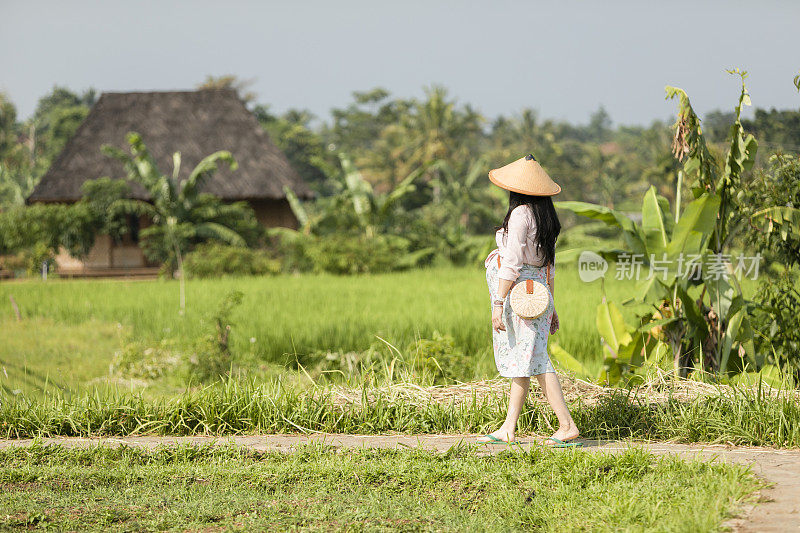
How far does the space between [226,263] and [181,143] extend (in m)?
6.74

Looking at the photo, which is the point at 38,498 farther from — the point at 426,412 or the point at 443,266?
the point at 443,266

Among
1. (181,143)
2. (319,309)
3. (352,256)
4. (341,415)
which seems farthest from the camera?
(181,143)

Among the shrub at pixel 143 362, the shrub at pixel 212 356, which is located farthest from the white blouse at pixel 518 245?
the shrub at pixel 143 362

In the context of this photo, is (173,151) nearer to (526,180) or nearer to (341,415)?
(341,415)

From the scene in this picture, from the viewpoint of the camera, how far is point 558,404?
3896 mm

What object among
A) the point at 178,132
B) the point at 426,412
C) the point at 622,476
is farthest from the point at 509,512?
the point at 178,132

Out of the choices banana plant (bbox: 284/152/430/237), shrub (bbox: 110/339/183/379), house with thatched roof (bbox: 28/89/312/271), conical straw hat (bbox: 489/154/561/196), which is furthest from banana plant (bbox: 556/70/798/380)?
house with thatched roof (bbox: 28/89/312/271)

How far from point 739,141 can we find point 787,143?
66.3 inches

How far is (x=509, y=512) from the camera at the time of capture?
3.00 m

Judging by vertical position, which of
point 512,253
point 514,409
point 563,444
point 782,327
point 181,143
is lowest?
point 563,444

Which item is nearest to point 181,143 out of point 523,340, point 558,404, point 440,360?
point 440,360

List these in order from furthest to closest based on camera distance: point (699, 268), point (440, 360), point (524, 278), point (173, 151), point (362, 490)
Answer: point (173, 151)
point (440, 360)
point (699, 268)
point (524, 278)
point (362, 490)

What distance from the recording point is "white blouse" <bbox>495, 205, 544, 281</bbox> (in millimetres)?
3820

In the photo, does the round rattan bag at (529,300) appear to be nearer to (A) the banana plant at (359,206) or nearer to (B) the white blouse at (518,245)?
(B) the white blouse at (518,245)
